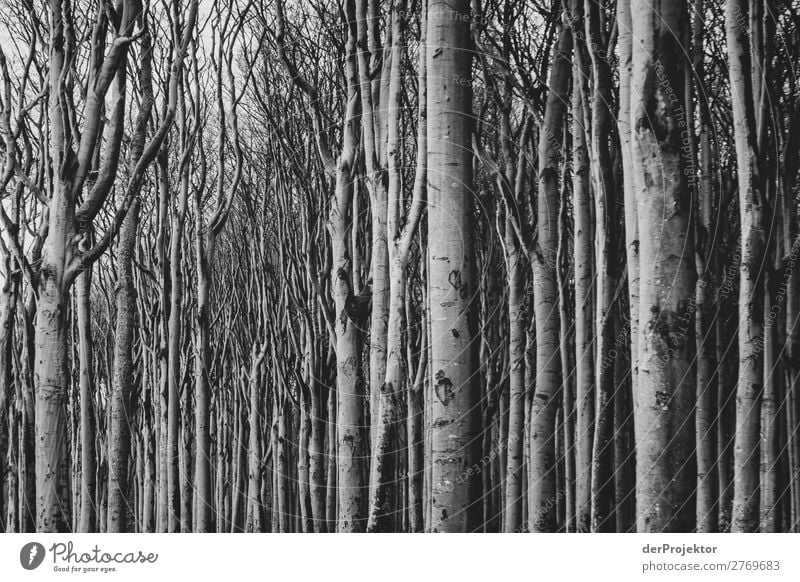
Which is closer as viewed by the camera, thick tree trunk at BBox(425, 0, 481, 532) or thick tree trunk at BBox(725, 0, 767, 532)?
thick tree trunk at BBox(425, 0, 481, 532)

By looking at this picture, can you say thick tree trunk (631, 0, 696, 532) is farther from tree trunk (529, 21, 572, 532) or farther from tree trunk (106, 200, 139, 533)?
tree trunk (106, 200, 139, 533)

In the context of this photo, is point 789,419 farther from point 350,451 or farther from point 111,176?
point 111,176

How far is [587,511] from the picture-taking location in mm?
6336

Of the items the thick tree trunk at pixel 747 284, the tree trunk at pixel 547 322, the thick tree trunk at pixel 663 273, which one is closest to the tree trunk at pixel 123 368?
the tree trunk at pixel 547 322

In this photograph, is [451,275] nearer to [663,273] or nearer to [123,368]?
[663,273]

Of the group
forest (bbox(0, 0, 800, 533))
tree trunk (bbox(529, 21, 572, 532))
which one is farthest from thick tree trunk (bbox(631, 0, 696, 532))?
tree trunk (bbox(529, 21, 572, 532))
